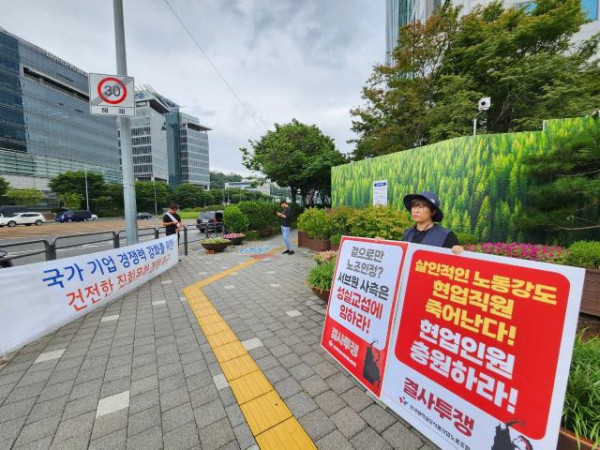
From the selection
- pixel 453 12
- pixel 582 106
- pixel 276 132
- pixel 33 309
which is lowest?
pixel 33 309

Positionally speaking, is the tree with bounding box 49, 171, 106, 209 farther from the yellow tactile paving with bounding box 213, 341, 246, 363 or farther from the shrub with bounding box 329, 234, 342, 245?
the yellow tactile paving with bounding box 213, 341, 246, 363

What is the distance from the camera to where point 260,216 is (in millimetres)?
12531

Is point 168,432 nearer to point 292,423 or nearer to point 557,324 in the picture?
point 292,423

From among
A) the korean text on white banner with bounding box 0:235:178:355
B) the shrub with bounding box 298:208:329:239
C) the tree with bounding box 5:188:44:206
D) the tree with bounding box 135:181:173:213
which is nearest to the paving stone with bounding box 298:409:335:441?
the korean text on white banner with bounding box 0:235:178:355

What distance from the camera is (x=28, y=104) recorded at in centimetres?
5012

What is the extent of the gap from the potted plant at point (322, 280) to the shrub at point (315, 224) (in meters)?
4.46

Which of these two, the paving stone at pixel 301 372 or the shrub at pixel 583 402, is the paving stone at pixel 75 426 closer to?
the paving stone at pixel 301 372

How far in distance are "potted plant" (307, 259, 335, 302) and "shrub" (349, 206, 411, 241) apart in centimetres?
272

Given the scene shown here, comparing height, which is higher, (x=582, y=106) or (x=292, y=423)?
(x=582, y=106)

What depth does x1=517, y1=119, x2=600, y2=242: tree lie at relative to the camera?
3639 mm

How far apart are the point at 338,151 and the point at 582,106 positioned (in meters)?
12.9

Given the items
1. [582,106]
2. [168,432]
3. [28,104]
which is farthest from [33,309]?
[28,104]

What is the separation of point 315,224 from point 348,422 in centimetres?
713

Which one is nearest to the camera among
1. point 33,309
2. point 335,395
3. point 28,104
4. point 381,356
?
point 381,356
